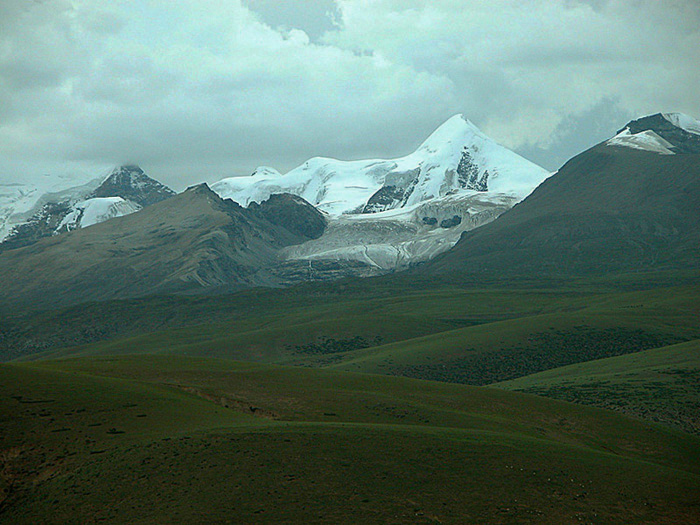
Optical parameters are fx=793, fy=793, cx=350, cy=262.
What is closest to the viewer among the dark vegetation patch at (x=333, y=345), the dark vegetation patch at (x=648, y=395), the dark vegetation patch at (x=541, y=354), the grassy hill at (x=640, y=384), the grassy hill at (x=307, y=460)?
the grassy hill at (x=307, y=460)

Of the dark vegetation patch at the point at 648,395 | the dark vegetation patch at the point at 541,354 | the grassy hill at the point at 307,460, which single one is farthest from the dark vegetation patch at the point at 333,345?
the grassy hill at the point at 307,460

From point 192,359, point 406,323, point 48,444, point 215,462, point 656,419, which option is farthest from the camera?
point 406,323

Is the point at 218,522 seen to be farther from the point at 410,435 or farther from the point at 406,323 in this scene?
the point at 406,323

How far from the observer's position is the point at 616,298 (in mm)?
184875

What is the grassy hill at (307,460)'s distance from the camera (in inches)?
1499

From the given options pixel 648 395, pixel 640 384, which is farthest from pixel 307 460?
pixel 640 384

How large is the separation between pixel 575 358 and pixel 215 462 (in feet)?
A: 319

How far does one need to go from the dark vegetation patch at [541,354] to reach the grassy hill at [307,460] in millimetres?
47068

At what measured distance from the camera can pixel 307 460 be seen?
43.8 metres

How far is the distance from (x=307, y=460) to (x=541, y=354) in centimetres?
9281

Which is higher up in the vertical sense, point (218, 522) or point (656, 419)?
point (218, 522)

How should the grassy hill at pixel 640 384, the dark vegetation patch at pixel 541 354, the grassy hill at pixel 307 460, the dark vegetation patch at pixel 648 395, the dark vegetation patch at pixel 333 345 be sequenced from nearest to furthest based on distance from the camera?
1. the grassy hill at pixel 307 460
2. the dark vegetation patch at pixel 648 395
3. the grassy hill at pixel 640 384
4. the dark vegetation patch at pixel 541 354
5. the dark vegetation patch at pixel 333 345

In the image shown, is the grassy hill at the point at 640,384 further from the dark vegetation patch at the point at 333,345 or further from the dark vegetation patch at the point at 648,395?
the dark vegetation patch at the point at 333,345

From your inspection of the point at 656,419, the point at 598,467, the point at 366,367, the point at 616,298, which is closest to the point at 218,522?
the point at 598,467
